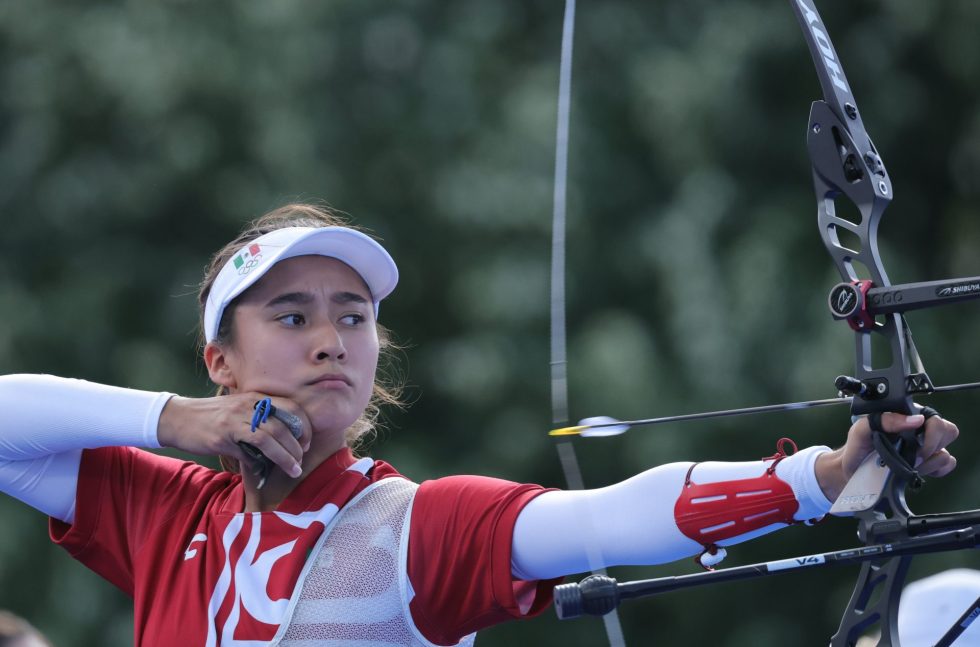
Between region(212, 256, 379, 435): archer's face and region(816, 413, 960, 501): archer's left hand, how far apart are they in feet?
2.79

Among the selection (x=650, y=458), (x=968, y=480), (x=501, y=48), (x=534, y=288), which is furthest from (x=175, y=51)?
(x=968, y=480)

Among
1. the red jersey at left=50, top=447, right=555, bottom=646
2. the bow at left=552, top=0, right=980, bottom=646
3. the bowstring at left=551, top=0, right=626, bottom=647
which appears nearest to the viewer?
the bow at left=552, top=0, right=980, bottom=646

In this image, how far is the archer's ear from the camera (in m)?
2.52

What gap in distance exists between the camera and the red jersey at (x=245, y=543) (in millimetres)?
2119

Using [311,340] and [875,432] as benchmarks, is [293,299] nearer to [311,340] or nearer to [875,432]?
[311,340]

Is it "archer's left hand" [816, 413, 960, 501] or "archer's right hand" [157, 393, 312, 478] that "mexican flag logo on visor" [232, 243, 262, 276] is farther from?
"archer's left hand" [816, 413, 960, 501]

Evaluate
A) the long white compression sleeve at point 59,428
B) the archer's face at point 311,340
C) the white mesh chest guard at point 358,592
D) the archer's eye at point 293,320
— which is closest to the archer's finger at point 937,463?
the white mesh chest guard at point 358,592

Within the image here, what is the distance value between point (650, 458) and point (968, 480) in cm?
140

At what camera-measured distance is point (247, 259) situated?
2.46 metres

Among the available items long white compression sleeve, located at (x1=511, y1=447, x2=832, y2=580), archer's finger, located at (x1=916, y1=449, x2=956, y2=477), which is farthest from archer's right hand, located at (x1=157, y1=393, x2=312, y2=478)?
archer's finger, located at (x1=916, y1=449, x2=956, y2=477)

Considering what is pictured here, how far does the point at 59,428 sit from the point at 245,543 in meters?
0.46

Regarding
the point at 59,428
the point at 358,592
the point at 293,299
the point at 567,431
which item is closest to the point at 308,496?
the point at 358,592

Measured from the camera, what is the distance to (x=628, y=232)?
264 inches

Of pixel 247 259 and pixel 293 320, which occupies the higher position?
pixel 247 259
